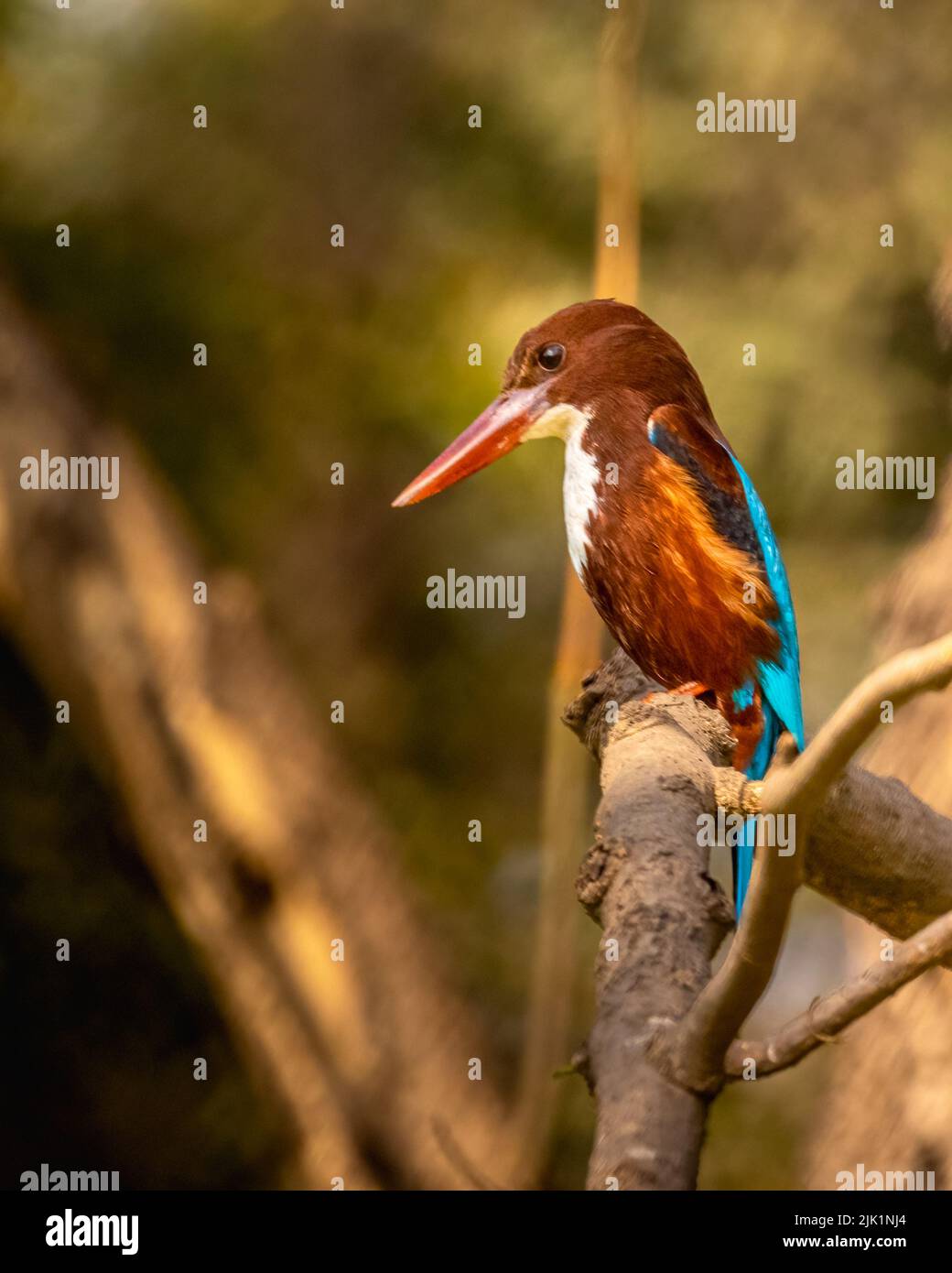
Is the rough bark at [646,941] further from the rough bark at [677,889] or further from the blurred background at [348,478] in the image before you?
the blurred background at [348,478]

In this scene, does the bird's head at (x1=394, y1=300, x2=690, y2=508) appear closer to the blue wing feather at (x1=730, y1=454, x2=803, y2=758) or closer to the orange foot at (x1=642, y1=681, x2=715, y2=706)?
the blue wing feather at (x1=730, y1=454, x2=803, y2=758)

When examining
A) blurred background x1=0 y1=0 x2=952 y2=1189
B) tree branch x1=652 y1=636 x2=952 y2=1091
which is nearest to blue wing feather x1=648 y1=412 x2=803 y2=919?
tree branch x1=652 y1=636 x2=952 y2=1091

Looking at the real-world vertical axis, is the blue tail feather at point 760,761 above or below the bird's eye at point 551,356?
below

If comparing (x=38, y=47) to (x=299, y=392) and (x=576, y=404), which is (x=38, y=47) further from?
(x=576, y=404)

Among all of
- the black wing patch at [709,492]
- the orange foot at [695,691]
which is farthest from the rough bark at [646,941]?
the black wing patch at [709,492]

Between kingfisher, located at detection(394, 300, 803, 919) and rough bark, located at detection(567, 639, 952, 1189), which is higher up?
kingfisher, located at detection(394, 300, 803, 919)

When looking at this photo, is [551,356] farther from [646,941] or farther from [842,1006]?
[842,1006]

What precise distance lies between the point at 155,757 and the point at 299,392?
2.64 ft

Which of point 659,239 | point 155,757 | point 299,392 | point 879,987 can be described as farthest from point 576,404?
point 155,757

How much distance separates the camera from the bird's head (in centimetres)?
161

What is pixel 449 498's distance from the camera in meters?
3.05

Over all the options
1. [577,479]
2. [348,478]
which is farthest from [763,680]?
[348,478]

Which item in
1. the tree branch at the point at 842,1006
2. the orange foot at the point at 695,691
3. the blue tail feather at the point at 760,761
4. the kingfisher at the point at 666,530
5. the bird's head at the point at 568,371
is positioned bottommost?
the tree branch at the point at 842,1006

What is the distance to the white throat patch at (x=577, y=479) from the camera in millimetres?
1590
